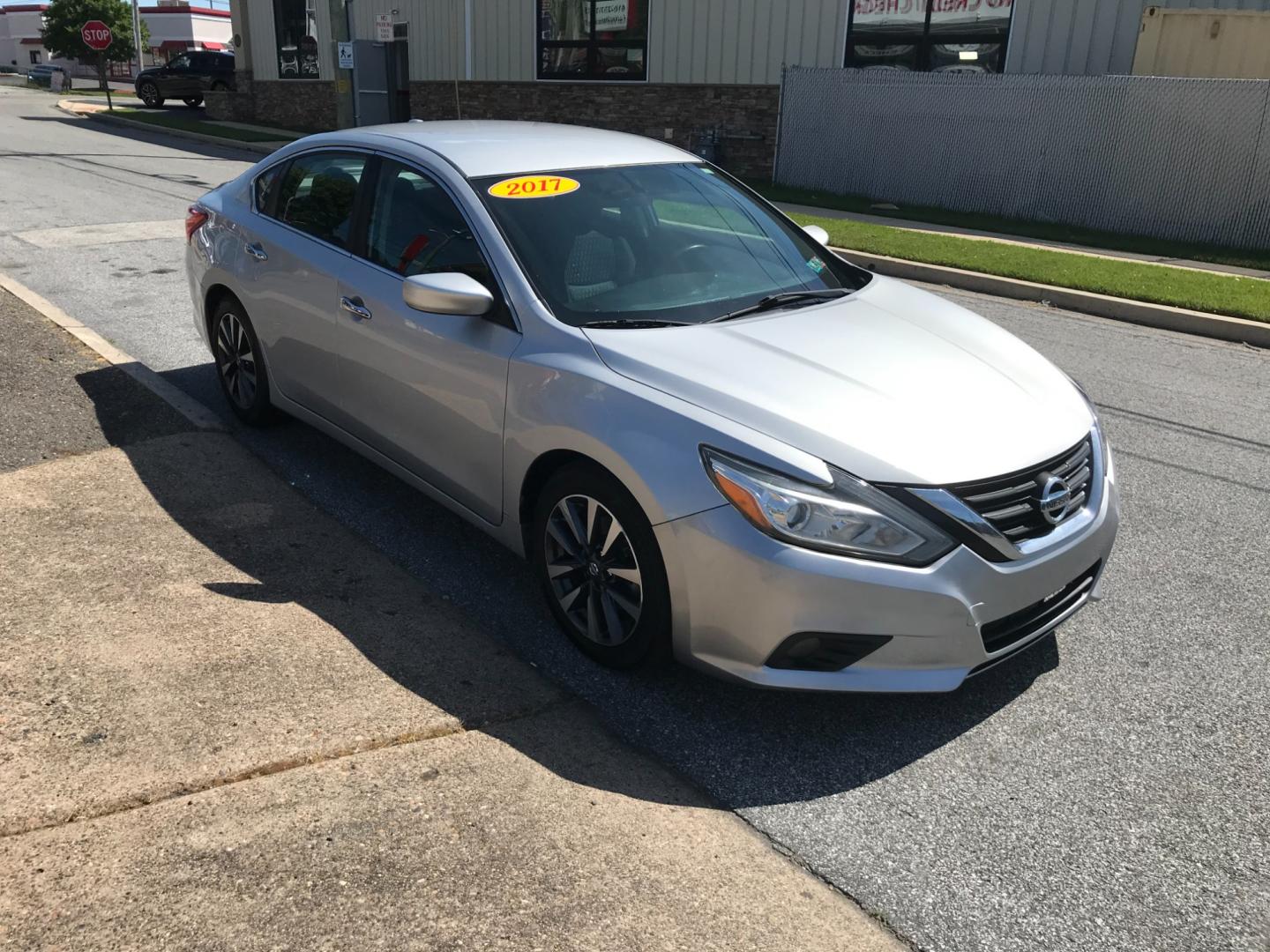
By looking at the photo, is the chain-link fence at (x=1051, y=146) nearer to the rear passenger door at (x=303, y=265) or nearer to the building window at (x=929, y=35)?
the building window at (x=929, y=35)

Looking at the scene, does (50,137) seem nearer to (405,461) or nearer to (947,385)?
(405,461)

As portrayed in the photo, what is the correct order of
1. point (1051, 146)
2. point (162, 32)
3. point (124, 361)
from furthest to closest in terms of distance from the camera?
point (162, 32) < point (1051, 146) < point (124, 361)

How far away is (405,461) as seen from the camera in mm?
4438

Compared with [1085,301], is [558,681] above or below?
below

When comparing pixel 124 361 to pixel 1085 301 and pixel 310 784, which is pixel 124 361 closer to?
pixel 310 784

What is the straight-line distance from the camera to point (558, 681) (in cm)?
362

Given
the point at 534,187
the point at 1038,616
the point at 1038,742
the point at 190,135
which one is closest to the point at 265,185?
the point at 534,187

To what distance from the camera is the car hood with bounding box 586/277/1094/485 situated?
3.15 meters

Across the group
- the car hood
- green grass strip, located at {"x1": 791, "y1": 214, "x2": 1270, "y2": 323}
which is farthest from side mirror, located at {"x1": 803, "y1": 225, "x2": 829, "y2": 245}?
green grass strip, located at {"x1": 791, "y1": 214, "x2": 1270, "y2": 323}

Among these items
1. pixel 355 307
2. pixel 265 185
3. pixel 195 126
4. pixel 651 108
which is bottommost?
pixel 195 126

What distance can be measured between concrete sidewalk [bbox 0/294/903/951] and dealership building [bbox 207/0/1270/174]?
14522 millimetres

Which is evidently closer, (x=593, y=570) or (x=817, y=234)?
(x=593, y=570)

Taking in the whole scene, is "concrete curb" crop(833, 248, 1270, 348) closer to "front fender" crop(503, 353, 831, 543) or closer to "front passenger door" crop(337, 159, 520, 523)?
"front passenger door" crop(337, 159, 520, 523)

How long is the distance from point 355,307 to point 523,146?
3.23 ft
